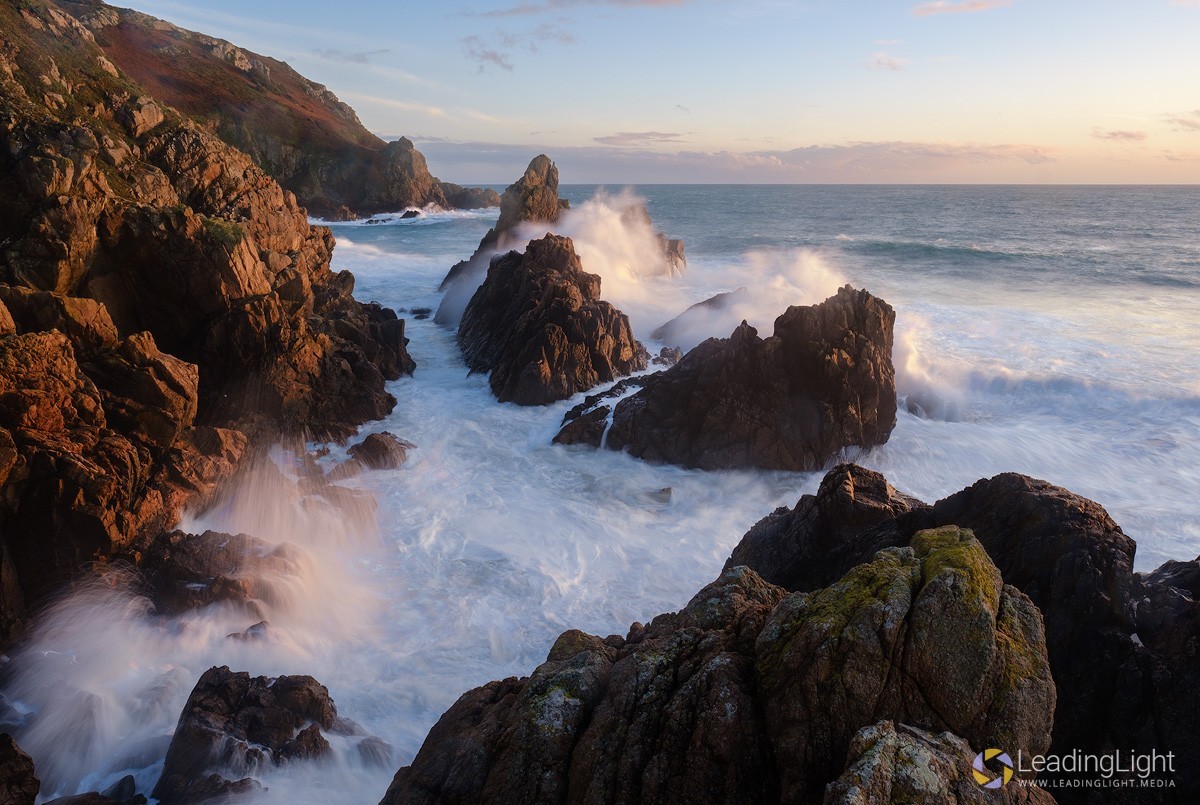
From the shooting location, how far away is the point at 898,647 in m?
6.94

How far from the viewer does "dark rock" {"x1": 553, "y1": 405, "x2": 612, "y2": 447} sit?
24.6 meters

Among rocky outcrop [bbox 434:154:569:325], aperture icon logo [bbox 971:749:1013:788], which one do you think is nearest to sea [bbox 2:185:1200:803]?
rocky outcrop [bbox 434:154:569:325]

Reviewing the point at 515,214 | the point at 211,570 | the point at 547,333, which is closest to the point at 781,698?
the point at 211,570

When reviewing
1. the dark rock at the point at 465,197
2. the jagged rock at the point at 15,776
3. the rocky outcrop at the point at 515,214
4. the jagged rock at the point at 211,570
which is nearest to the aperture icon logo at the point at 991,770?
the jagged rock at the point at 15,776

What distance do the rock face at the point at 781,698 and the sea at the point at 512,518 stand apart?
15.1 ft

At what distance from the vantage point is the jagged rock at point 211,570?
47.9 feet

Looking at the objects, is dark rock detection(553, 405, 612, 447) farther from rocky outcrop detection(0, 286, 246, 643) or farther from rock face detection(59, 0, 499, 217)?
rock face detection(59, 0, 499, 217)

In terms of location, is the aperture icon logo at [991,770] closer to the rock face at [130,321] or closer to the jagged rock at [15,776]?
the jagged rock at [15,776]

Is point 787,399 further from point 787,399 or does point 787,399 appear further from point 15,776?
point 15,776

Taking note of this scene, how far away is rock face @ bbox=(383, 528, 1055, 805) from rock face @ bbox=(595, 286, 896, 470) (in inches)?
556

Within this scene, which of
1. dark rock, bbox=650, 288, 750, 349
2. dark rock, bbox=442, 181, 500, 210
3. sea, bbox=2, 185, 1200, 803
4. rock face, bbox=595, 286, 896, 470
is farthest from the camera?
dark rock, bbox=442, 181, 500, 210

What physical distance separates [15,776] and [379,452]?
12.8m

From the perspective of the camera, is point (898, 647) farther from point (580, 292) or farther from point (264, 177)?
point (264, 177)

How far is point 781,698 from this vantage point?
23.1 feet
